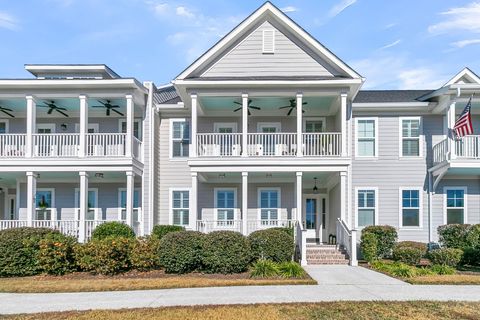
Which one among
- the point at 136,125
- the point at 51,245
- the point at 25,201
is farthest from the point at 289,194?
the point at 25,201

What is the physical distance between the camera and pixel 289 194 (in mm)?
22234

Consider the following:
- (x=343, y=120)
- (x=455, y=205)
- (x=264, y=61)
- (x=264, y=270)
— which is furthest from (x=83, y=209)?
(x=455, y=205)

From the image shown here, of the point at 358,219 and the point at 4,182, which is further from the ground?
the point at 4,182

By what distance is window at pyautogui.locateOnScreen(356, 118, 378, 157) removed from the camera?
21875mm

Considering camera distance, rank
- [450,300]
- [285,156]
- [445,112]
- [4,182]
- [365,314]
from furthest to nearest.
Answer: [4,182], [445,112], [285,156], [450,300], [365,314]

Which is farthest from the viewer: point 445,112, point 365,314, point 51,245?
point 445,112

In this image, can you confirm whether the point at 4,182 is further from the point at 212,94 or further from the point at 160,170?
the point at 212,94

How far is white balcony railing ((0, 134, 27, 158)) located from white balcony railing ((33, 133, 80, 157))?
2.14ft

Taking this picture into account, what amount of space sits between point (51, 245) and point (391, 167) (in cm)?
1423

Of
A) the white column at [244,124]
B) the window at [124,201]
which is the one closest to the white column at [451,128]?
the white column at [244,124]

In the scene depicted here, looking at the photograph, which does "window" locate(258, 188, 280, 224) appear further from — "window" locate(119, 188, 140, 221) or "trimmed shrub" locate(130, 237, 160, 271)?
"trimmed shrub" locate(130, 237, 160, 271)

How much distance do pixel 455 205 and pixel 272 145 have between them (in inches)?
334

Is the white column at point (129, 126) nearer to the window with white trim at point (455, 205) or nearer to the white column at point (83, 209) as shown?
the white column at point (83, 209)

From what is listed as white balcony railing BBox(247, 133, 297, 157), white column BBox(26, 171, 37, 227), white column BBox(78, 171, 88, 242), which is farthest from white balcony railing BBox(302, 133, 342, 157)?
white column BBox(26, 171, 37, 227)
